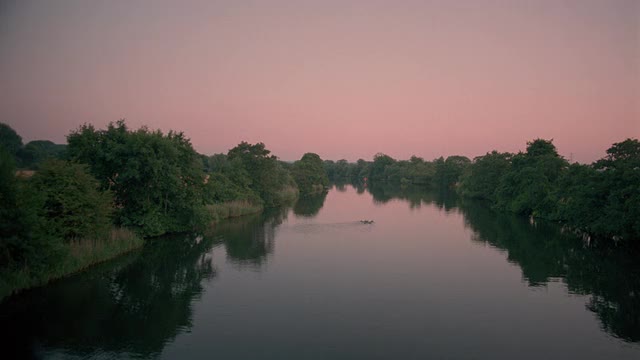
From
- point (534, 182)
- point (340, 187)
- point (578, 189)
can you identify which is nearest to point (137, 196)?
point (578, 189)

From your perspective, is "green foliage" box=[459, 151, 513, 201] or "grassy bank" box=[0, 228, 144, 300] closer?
"grassy bank" box=[0, 228, 144, 300]

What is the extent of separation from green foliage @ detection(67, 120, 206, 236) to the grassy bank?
3.28 m

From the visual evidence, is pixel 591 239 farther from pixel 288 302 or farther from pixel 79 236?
pixel 79 236

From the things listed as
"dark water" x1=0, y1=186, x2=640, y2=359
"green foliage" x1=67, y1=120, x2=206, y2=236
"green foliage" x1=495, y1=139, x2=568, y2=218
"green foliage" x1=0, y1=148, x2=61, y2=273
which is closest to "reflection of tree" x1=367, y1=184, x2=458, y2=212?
"green foliage" x1=495, y1=139, x2=568, y2=218

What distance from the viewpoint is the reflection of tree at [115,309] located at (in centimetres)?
1806

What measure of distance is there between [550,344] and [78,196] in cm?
2842

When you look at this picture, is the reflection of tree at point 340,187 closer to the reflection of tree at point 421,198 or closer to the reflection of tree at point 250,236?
the reflection of tree at point 421,198

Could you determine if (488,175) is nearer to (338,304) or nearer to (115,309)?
(338,304)

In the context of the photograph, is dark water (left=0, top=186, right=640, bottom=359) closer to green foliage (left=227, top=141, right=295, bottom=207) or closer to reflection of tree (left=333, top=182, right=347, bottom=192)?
green foliage (left=227, top=141, right=295, bottom=207)

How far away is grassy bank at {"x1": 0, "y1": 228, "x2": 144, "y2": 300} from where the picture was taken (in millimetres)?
22484

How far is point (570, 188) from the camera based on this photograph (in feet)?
151

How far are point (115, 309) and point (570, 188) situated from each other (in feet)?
147

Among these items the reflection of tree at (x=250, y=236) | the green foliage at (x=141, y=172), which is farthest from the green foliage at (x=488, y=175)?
the green foliage at (x=141, y=172)

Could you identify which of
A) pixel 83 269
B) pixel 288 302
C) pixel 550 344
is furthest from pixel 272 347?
pixel 83 269
